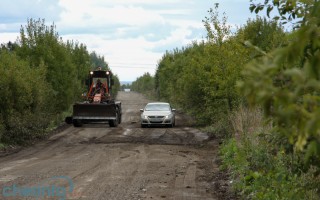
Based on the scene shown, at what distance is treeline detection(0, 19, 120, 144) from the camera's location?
19828 millimetres

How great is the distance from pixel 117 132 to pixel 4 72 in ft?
23.4

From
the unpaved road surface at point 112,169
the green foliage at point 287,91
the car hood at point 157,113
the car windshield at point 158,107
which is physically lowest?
the unpaved road surface at point 112,169

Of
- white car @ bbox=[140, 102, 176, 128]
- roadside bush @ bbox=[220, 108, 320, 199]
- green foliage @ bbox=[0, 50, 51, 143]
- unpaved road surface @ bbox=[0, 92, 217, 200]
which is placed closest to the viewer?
roadside bush @ bbox=[220, 108, 320, 199]

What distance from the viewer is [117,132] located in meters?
24.8

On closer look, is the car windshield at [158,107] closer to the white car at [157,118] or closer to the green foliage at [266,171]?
the white car at [157,118]

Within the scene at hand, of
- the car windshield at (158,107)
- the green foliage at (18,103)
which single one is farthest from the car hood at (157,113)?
the green foliage at (18,103)

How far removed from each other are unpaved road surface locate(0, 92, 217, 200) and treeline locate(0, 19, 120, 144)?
1.15 m

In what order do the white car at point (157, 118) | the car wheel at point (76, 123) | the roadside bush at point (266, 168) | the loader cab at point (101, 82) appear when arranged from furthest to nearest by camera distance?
the loader cab at point (101, 82) < the white car at point (157, 118) < the car wheel at point (76, 123) < the roadside bush at point (266, 168)

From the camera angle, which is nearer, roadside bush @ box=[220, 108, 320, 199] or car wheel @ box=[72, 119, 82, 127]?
roadside bush @ box=[220, 108, 320, 199]

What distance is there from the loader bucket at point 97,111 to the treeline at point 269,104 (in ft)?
17.3

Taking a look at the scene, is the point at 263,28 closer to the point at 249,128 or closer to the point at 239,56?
the point at 239,56

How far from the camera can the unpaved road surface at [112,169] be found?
9633mm

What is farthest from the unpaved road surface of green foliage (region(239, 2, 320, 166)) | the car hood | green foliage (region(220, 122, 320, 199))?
green foliage (region(239, 2, 320, 166))

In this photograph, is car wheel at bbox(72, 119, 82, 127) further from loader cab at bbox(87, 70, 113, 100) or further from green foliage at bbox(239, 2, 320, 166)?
green foliage at bbox(239, 2, 320, 166)
